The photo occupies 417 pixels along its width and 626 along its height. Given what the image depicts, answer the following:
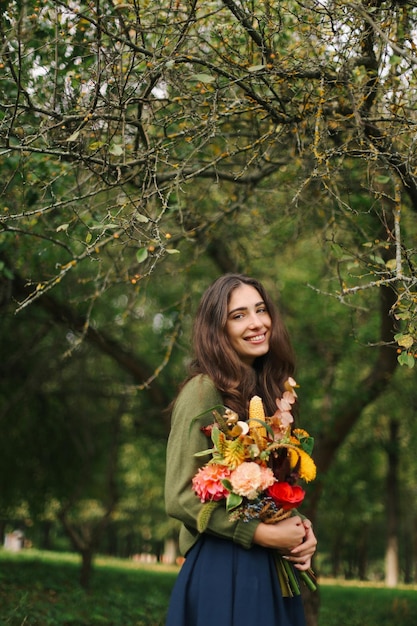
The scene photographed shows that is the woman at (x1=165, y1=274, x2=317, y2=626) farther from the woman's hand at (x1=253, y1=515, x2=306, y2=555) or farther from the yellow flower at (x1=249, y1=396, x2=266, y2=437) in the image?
the yellow flower at (x1=249, y1=396, x2=266, y2=437)

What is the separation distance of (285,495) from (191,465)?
1.29ft

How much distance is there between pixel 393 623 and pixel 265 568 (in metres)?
6.46

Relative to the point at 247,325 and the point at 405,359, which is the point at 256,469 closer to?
the point at 247,325

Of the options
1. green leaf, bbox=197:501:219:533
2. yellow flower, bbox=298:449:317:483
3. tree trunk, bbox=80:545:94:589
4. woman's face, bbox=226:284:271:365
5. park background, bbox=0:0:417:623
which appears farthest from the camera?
tree trunk, bbox=80:545:94:589

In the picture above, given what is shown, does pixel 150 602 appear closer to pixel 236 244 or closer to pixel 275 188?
pixel 236 244

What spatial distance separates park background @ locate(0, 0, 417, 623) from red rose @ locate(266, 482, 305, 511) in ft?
2.51

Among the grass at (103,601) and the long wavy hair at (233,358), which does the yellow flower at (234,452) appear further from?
the grass at (103,601)

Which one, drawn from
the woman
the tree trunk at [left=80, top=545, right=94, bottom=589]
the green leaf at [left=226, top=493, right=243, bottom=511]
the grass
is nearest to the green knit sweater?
the woman

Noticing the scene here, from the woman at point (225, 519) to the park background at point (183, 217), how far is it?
→ 46 cm

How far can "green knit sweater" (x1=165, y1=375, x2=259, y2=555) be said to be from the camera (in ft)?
9.20

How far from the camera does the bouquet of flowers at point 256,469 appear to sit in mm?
2717

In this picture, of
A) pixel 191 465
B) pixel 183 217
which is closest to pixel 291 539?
pixel 191 465

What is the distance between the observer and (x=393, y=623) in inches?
332

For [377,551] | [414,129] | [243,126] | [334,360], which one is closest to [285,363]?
[414,129]
